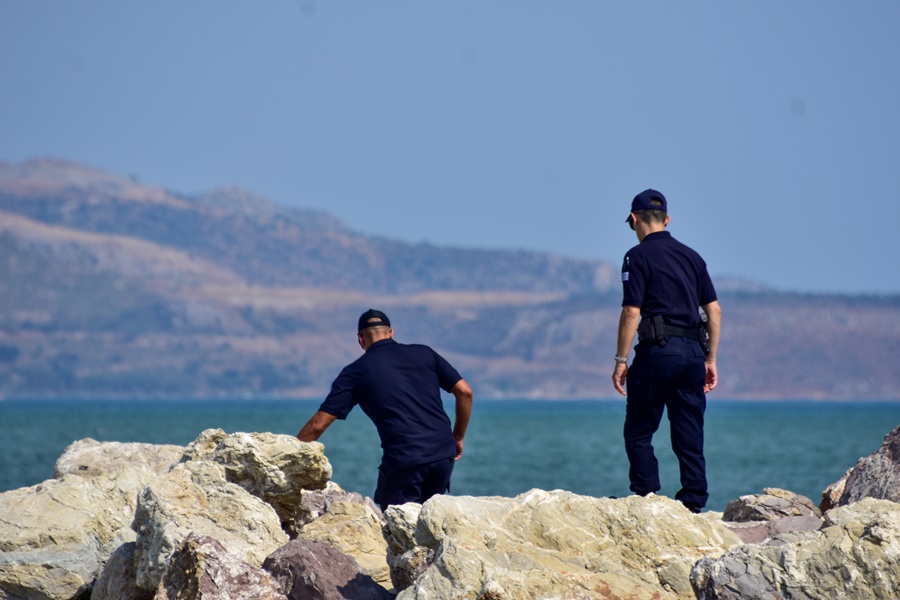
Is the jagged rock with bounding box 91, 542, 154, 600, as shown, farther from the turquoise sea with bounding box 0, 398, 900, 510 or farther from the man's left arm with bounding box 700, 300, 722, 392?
the turquoise sea with bounding box 0, 398, 900, 510

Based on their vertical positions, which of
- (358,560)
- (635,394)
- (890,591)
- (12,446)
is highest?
(635,394)

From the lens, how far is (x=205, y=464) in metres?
7.72

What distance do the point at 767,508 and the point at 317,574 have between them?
3.26 m

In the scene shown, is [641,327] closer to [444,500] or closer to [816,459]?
[444,500]

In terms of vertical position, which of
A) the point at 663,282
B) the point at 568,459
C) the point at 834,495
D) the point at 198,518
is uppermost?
the point at 663,282

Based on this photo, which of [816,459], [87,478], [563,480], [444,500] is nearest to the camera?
[444,500]

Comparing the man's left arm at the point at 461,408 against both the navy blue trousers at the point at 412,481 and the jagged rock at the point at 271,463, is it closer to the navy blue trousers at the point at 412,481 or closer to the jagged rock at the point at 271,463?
the navy blue trousers at the point at 412,481

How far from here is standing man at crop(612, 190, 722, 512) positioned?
790 cm

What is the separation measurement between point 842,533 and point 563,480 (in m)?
48.3

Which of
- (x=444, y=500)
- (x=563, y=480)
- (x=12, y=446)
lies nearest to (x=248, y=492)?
(x=444, y=500)

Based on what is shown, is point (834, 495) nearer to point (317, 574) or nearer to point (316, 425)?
point (316, 425)

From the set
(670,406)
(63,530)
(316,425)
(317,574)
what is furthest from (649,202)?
(63,530)

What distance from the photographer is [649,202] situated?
8.13 meters

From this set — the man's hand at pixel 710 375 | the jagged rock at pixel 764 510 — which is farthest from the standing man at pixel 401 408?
the jagged rock at pixel 764 510
